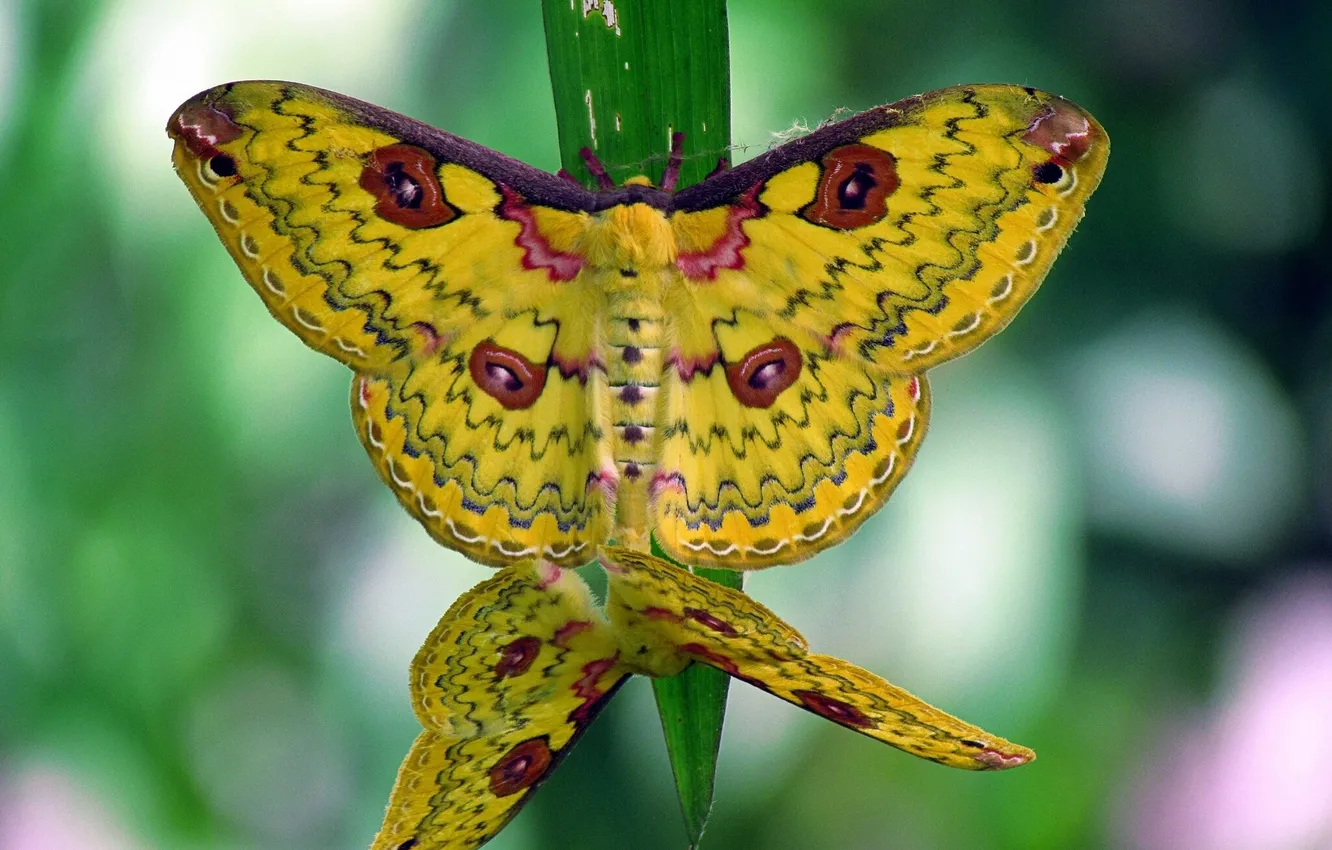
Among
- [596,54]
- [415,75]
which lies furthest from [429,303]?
[415,75]

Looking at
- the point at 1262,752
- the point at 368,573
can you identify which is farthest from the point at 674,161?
the point at 1262,752

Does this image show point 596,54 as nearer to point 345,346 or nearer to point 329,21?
point 345,346

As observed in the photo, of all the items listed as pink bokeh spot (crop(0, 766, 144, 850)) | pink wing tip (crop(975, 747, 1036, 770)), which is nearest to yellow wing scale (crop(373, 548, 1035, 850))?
pink wing tip (crop(975, 747, 1036, 770))

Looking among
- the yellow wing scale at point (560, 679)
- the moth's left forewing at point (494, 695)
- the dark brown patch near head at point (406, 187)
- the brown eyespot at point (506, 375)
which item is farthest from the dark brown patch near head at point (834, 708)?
the dark brown patch near head at point (406, 187)

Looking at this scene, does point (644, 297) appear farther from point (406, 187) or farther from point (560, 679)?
point (560, 679)

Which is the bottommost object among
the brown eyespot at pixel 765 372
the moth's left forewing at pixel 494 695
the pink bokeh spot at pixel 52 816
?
the pink bokeh spot at pixel 52 816

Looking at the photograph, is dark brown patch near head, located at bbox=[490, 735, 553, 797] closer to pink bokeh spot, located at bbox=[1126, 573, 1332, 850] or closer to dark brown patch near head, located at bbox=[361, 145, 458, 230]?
dark brown patch near head, located at bbox=[361, 145, 458, 230]

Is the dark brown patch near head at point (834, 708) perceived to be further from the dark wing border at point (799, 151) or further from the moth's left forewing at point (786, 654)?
the dark wing border at point (799, 151)
